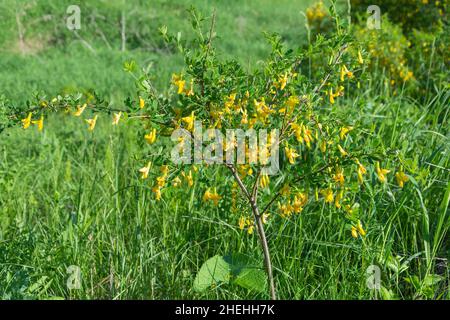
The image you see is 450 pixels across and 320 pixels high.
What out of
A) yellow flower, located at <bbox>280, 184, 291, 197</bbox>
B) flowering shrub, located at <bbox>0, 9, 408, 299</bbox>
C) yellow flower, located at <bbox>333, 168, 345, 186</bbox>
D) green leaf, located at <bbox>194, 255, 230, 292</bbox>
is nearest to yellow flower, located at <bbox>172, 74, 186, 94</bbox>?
flowering shrub, located at <bbox>0, 9, 408, 299</bbox>

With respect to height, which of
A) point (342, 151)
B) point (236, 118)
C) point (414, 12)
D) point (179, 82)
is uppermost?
point (414, 12)

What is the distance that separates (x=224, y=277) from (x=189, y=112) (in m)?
0.68

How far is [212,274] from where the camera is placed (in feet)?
8.26

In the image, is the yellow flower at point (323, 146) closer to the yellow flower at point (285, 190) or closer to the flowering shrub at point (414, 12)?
the yellow flower at point (285, 190)

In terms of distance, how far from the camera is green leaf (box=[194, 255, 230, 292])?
2.50 m

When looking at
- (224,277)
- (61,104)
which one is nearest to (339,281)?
(224,277)

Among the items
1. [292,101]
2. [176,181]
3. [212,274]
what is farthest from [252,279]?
[292,101]

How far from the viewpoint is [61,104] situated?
223cm

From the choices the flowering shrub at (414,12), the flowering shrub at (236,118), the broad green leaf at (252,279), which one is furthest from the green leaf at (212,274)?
the flowering shrub at (414,12)

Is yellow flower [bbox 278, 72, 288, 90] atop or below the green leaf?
atop

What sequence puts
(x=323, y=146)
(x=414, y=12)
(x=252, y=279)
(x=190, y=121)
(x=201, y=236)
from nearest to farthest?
(x=190, y=121) < (x=323, y=146) < (x=252, y=279) < (x=201, y=236) < (x=414, y=12)

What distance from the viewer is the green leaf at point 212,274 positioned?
8.20ft

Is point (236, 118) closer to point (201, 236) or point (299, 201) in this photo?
point (299, 201)

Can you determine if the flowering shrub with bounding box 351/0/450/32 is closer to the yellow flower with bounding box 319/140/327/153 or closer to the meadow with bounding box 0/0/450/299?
the meadow with bounding box 0/0/450/299
